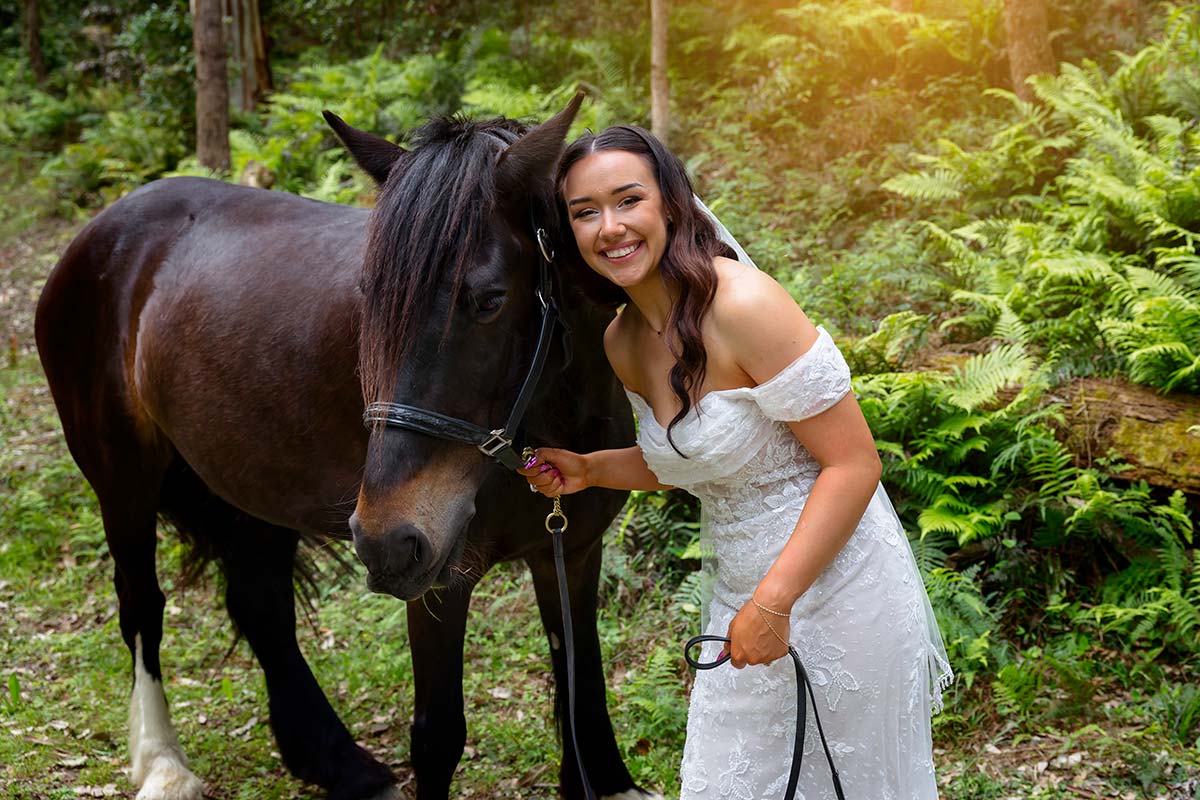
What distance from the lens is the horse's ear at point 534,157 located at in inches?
87.6

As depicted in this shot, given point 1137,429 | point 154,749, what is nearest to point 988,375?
point 1137,429

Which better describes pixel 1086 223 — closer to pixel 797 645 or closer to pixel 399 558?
pixel 797 645

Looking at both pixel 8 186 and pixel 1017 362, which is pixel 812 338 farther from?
pixel 8 186

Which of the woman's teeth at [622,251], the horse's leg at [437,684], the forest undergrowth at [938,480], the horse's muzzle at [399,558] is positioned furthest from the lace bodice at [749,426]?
the forest undergrowth at [938,480]

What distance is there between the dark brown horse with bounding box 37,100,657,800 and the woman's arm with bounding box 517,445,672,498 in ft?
0.43

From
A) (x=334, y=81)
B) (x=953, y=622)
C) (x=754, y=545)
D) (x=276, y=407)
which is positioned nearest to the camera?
(x=754, y=545)

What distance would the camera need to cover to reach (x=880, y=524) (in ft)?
7.50

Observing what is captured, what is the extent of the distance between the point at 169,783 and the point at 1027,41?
6.86 m

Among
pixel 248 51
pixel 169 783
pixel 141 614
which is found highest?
pixel 248 51

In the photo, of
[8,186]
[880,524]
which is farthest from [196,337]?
[8,186]

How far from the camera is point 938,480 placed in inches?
172

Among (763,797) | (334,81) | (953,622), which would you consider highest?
(334,81)

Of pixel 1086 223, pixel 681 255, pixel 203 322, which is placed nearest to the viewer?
pixel 681 255

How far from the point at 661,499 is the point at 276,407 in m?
2.27
